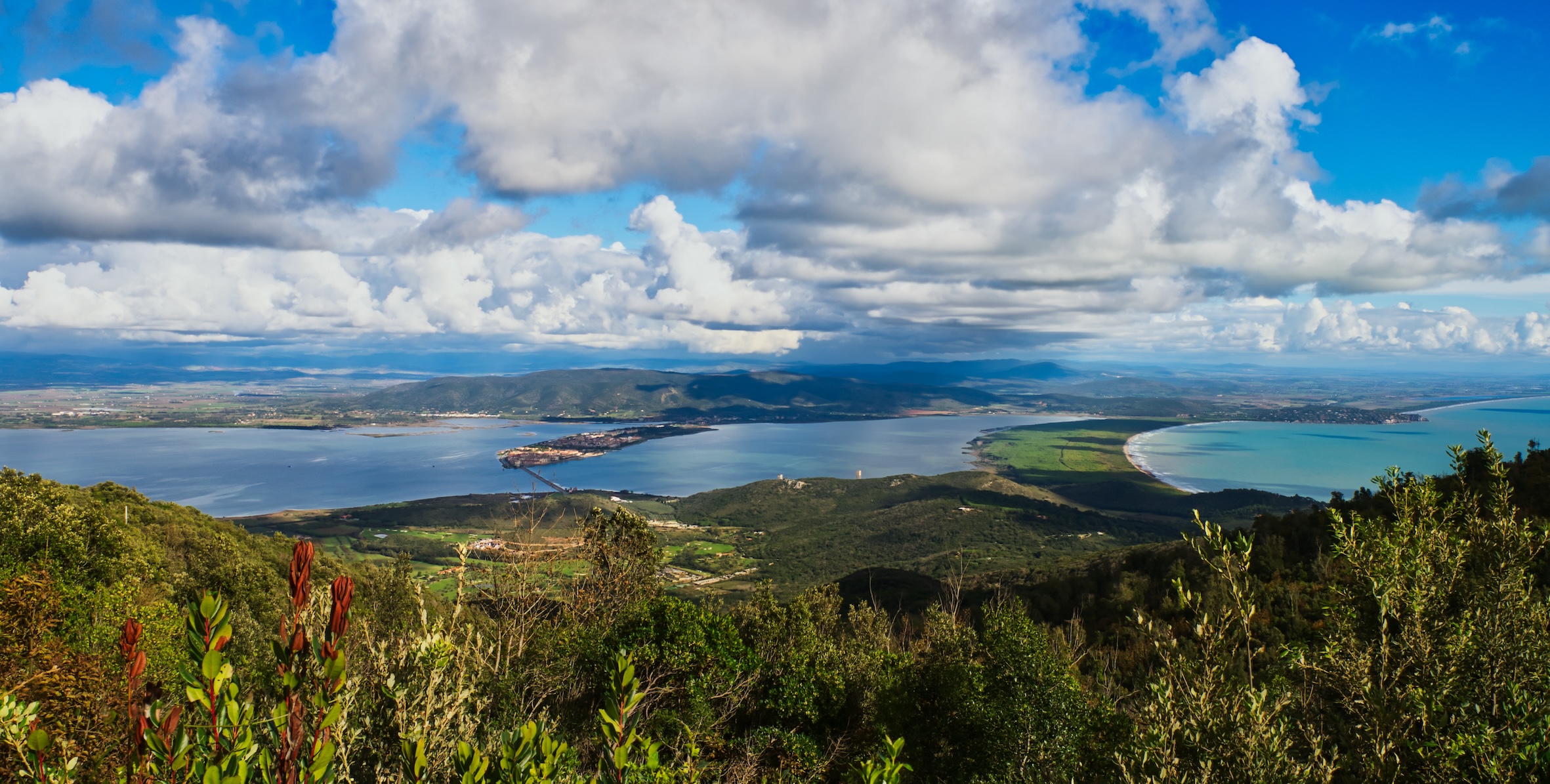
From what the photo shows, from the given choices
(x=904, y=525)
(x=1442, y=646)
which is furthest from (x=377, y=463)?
(x=1442, y=646)

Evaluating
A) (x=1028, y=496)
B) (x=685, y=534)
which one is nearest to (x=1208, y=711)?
(x=685, y=534)

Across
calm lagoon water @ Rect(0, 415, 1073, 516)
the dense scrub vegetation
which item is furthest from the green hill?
the dense scrub vegetation

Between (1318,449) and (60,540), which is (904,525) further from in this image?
(1318,449)

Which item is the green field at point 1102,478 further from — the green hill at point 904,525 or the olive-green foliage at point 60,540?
the olive-green foliage at point 60,540

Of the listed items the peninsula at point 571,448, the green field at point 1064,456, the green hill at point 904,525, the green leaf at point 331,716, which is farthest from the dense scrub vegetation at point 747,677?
the peninsula at point 571,448

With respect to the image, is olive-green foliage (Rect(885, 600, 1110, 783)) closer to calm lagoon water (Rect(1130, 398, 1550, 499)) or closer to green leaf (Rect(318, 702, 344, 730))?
green leaf (Rect(318, 702, 344, 730))
